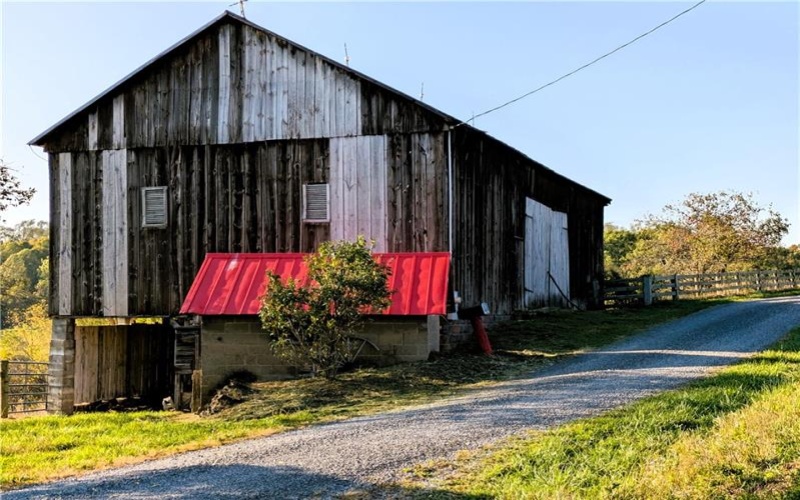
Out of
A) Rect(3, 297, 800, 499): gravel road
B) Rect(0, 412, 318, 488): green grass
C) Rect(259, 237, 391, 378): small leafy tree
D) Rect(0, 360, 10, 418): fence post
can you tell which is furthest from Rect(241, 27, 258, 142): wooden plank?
Rect(3, 297, 800, 499): gravel road

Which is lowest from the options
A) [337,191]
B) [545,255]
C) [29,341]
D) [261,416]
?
[29,341]

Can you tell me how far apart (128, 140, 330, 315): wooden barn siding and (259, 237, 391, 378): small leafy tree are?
377cm

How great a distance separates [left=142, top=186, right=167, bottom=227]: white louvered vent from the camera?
17.7 meters

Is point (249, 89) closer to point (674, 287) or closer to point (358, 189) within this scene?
point (358, 189)

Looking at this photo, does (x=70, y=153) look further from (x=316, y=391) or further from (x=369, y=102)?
(x=316, y=391)

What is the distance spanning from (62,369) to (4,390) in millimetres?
1433

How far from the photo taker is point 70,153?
18234mm

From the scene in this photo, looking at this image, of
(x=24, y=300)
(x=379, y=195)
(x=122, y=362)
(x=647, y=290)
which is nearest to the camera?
(x=379, y=195)

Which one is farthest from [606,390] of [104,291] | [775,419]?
[104,291]

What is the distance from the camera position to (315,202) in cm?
1681

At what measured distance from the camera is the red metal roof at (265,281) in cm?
1411

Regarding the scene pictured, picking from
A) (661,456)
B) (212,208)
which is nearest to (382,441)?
(661,456)

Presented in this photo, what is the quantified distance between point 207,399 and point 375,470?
821 centimetres

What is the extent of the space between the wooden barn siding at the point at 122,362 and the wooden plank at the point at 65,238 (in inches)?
46.9
